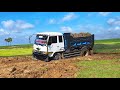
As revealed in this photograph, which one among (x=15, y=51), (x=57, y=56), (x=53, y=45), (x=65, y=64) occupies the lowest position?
(x=65, y=64)

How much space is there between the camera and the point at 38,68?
479 inches

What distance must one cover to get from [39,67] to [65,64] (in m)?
0.62

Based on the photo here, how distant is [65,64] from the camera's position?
1222 cm

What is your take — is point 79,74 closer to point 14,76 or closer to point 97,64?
point 97,64

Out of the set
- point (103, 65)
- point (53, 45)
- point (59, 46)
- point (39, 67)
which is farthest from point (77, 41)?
point (39, 67)

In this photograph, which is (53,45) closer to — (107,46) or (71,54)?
→ (71,54)

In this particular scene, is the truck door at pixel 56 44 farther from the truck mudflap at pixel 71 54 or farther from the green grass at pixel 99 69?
the green grass at pixel 99 69

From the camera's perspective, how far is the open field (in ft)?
39.2

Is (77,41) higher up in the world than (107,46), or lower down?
higher up

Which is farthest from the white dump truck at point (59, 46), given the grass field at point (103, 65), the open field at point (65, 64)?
the grass field at point (103, 65)

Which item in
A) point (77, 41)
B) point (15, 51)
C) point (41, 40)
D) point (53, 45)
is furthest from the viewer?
point (77, 41)

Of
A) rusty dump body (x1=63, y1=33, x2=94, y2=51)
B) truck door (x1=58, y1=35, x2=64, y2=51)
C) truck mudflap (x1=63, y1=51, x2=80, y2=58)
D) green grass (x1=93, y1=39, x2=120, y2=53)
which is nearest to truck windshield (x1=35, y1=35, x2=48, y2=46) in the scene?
truck door (x1=58, y1=35, x2=64, y2=51)
